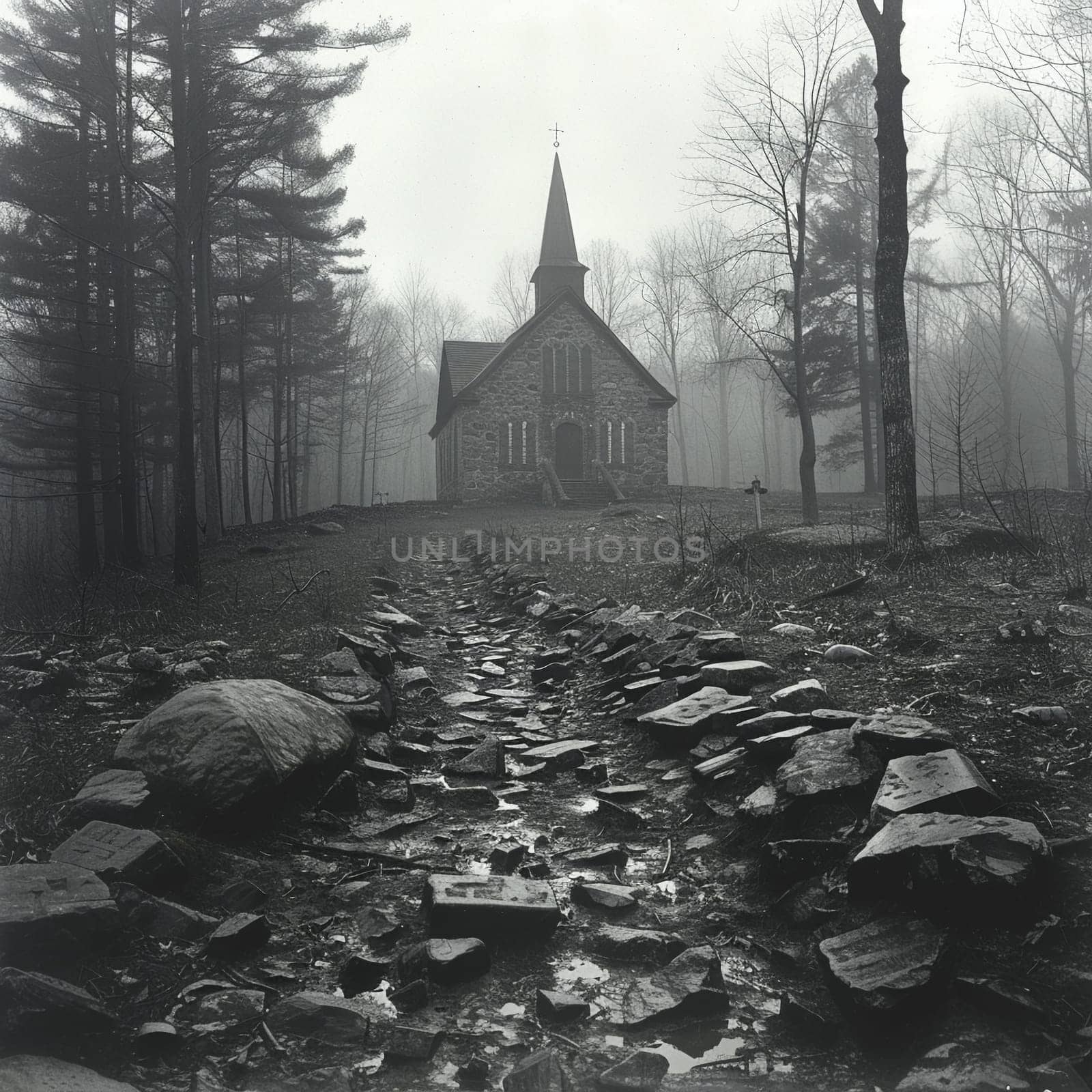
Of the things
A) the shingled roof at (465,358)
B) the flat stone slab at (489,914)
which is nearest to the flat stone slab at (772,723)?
the flat stone slab at (489,914)

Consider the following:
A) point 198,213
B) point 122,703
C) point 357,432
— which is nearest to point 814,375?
point 198,213

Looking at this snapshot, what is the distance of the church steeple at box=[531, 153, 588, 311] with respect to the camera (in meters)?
31.5

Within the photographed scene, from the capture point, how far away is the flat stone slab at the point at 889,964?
7.45 feet

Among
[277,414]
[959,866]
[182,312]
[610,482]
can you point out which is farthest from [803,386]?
[277,414]

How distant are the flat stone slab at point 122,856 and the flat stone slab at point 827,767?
8.24ft

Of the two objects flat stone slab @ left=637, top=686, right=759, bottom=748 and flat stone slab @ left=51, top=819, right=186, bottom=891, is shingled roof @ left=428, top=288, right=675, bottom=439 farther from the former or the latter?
flat stone slab @ left=51, top=819, right=186, bottom=891

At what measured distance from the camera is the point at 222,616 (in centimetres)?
848

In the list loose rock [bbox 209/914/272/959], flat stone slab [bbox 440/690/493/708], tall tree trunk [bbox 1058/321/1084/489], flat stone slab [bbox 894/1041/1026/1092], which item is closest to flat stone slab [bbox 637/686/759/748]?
flat stone slab [bbox 440/690/493/708]

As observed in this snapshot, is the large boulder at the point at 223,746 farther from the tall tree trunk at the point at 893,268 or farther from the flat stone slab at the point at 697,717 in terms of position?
the tall tree trunk at the point at 893,268

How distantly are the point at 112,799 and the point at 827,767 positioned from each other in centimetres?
305

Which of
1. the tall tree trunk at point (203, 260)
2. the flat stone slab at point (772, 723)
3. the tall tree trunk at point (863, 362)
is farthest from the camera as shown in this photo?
the tall tree trunk at point (863, 362)

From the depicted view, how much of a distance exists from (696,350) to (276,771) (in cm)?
5279

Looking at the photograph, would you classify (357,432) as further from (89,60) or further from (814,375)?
(89,60)

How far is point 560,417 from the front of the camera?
29094 millimetres
